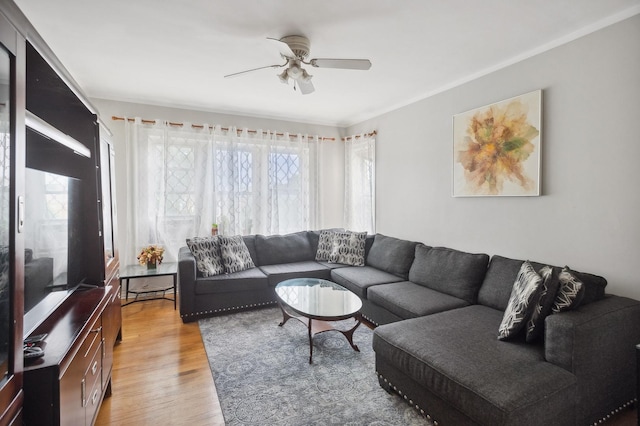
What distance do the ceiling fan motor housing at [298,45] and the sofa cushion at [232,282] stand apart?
237cm

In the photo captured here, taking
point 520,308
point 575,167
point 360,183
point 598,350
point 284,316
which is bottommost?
point 284,316

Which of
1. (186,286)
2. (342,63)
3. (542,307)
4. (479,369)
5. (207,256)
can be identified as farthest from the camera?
(207,256)

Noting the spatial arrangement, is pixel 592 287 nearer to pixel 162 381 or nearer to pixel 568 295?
pixel 568 295

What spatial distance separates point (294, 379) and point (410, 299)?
3.90 ft

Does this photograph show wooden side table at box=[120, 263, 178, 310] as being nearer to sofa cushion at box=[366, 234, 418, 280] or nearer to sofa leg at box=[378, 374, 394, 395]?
sofa cushion at box=[366, 234, 418, 280]

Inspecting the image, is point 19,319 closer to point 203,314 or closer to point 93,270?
point 93,270

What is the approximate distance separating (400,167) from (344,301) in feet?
6.95

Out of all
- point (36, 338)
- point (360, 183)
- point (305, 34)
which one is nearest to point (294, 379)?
point (36, 338)

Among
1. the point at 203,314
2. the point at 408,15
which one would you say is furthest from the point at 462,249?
the point at 203,314

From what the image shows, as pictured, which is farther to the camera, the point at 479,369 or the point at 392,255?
the point at 392,255

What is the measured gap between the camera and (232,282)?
3.62 m

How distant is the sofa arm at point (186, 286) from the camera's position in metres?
3.41

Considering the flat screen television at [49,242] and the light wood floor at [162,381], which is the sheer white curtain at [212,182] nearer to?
the light wood floor at [162,381]

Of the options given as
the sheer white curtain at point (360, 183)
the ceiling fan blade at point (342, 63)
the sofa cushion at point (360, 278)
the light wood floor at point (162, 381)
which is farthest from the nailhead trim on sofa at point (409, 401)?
the sheer white curtain at point (360, 183)
